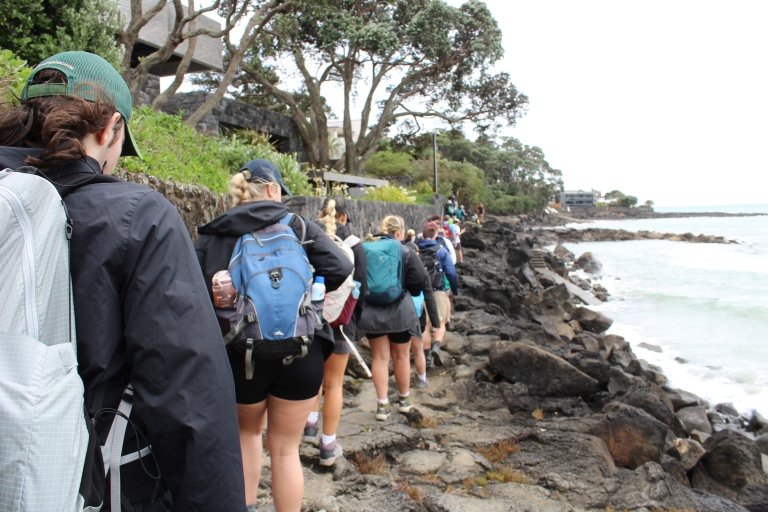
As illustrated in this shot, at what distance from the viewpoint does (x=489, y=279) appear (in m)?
15.8

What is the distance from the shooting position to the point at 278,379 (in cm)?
276

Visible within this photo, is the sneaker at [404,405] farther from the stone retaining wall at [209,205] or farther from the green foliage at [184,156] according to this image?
the green foliage at [184,156]

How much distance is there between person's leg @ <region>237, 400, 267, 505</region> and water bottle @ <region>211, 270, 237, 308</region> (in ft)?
1.87

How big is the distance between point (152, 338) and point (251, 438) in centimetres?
187

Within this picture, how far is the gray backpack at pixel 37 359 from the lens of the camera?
3.31 ft

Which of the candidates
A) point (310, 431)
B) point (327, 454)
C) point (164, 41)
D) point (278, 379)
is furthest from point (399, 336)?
point (164, 41)

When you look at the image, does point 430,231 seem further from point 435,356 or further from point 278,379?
point 278,379

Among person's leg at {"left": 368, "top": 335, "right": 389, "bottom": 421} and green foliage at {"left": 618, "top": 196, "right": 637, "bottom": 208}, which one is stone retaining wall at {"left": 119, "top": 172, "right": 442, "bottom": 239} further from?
green foliage at {"left": 618, "top": 196, "right": 637, "bottom": 208}

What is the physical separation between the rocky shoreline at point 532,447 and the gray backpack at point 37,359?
109 inches

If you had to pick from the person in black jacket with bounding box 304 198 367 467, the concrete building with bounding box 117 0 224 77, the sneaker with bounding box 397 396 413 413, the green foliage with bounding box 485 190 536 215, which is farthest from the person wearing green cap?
the green foliage with bounding box 485 190 536 215

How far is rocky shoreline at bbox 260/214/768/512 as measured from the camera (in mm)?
4273

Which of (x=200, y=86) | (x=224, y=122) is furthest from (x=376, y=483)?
(x=200, y=86)

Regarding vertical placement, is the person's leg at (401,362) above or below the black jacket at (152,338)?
below

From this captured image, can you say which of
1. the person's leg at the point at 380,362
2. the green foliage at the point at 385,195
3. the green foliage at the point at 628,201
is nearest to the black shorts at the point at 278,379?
the person's leg at the point at 380,362
